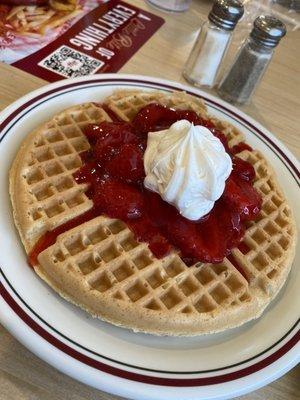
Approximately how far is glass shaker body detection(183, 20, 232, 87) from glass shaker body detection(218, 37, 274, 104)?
55 millimetres

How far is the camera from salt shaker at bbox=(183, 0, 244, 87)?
1605mm

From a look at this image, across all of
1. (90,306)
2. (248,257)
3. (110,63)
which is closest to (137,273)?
(90,306)

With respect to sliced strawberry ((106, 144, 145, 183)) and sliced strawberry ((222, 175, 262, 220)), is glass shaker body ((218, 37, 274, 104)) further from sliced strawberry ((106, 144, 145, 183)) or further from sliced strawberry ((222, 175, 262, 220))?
sliced strawberry ((106, 144, 145, 183))

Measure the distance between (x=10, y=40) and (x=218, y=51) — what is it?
0.72m

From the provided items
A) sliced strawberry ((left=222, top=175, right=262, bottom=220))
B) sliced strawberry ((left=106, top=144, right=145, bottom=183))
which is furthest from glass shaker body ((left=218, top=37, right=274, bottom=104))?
sliced strawberry ((left=106, top=144, right=145, bottom=183))

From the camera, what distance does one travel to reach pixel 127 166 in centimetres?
107

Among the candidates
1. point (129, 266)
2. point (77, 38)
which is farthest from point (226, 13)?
point (129, 266)

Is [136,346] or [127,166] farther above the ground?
[127,166]

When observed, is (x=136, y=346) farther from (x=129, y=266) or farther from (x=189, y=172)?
(x=189, y=172)

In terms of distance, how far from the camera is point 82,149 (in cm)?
122

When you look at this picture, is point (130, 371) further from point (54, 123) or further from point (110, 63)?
point (110, 63)

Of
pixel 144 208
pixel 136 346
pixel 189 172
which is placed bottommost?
pixel 136 346

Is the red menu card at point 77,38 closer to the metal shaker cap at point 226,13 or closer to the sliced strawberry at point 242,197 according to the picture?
the metal shaker cap at point 226,13

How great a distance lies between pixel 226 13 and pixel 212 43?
13 cm
